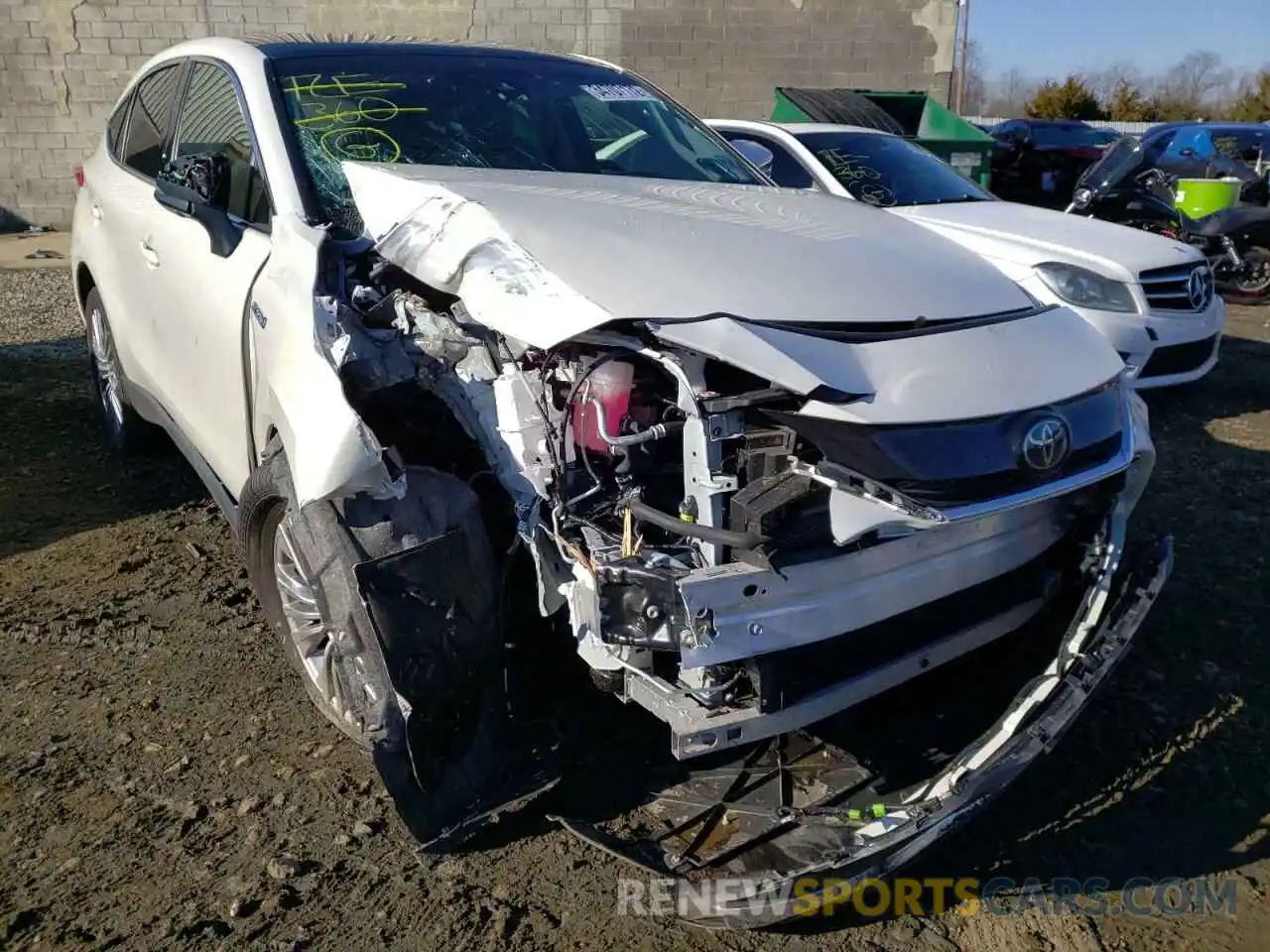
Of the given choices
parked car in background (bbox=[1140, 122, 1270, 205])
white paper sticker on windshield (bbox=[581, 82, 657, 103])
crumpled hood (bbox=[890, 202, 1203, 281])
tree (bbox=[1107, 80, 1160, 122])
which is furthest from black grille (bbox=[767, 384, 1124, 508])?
tree (bbox=[1107, 80, 1160, 122])

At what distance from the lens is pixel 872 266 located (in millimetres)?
2693

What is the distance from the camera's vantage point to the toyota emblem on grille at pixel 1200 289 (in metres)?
6.15

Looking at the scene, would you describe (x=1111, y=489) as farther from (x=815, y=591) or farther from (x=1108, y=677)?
(x=815, y=591)

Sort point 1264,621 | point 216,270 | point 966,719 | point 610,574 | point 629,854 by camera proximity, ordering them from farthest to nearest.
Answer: point 1264,621 → point 216,270 → point 966,719 → point 629,854 → point 610,574

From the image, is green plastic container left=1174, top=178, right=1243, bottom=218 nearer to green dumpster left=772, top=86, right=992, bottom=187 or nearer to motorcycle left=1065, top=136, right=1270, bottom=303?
motorcycle left=1065, top=136, right=1270, bottom=303

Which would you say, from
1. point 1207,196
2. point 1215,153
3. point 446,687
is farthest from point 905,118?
point 446,687

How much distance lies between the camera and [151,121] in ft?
14.3

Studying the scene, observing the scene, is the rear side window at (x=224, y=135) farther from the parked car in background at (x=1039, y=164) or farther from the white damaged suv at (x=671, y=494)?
the parked car in background at (x=1039, y=164)

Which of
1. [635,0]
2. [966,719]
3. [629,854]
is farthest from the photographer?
[635,0]

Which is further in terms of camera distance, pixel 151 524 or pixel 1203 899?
pixel 151 524

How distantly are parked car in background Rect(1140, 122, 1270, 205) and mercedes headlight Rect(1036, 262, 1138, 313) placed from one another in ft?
17.9

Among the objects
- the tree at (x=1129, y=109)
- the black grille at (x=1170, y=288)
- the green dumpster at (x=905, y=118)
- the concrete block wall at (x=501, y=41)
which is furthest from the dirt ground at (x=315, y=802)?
the tree at (x=1129, y=109)

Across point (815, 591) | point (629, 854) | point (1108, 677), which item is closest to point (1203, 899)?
point (1108, 677)

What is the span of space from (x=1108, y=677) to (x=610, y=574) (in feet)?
4.43
